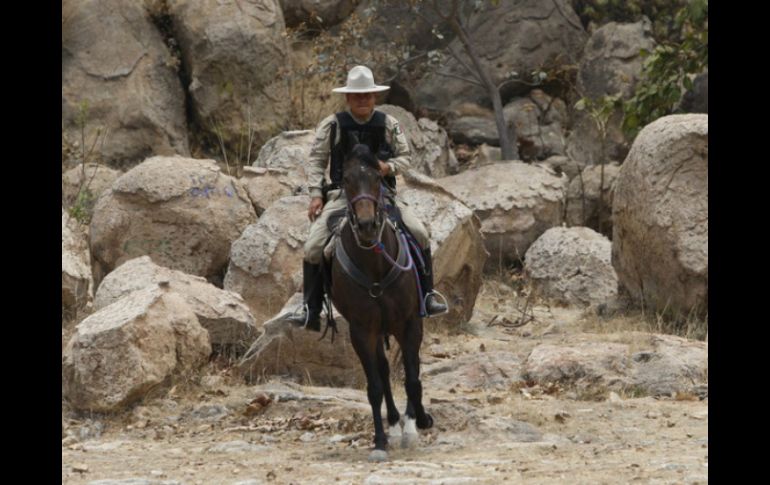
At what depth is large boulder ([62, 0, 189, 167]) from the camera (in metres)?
19.2

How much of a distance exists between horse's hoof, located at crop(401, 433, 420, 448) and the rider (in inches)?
39.1

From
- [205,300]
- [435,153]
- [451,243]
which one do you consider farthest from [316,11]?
[205,300]

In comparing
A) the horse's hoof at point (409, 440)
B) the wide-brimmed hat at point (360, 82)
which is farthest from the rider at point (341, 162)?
the horse's hoof at point (409, 440)

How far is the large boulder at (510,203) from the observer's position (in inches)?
670

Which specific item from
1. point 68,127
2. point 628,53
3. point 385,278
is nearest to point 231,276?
point 385,278

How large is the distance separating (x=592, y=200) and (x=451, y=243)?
501cm

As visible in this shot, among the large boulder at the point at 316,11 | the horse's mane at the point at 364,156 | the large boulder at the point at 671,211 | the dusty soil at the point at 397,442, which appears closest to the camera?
the dusty soil at the point at 397,442

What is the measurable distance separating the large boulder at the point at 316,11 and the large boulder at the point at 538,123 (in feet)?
10.6

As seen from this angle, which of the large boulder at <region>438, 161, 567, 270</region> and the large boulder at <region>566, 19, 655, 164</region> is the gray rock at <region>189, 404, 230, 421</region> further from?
the large boulder at <region>566, 19, 655, 164</region>

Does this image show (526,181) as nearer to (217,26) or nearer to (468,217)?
(468,217)

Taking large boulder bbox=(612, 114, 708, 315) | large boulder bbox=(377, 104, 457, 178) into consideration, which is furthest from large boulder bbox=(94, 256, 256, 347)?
large boulder bbox=(377, 104, 457, 178)

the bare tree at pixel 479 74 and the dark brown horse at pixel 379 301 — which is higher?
the bare tree at pixel 479 74

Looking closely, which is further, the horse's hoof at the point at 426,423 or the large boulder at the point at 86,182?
the large boulder at the point at 86,182

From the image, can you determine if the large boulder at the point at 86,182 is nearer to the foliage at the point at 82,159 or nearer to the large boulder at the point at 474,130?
the foliage at the point at 82,159
